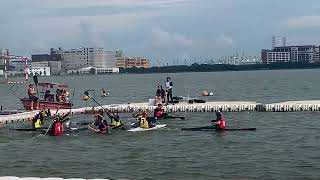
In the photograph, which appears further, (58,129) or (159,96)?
(159,96)

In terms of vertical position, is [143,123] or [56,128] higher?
[143,123]

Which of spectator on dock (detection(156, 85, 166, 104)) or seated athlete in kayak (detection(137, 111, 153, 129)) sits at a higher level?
spectator on dock (detection(156, 85, 166, 104))

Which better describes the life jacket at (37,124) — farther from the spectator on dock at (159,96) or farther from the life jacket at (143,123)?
the spectator on dock at (159,96)

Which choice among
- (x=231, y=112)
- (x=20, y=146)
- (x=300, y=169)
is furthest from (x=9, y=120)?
(x=300, y=169)

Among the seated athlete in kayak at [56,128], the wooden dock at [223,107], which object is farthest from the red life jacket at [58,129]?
the wooden dock at [223,107]

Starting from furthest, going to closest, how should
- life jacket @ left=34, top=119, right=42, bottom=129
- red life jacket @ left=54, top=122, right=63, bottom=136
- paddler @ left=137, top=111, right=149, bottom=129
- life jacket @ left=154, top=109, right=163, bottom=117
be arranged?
life jacket @ left=154, top=109, right=163, bottom=117 < life jacket @ left=34, top=119, right=42, bottom=129 < paddler @ left=137, top=111, right=149, bottom=129 < red life jacket @ left=54, top=122, right=63, bottom=136

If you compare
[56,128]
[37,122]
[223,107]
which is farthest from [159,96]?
[56,128]

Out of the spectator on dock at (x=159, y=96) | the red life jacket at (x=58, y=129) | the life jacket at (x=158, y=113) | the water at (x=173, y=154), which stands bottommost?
the water at (x=173, y=154)

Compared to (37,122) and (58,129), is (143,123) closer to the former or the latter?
(58,129)

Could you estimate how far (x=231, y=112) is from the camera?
152 feet

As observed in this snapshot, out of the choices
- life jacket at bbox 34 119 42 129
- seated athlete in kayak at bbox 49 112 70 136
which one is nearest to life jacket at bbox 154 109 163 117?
seated athlete in kayak at bbox 49 112 70 136

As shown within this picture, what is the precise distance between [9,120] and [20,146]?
416 inches

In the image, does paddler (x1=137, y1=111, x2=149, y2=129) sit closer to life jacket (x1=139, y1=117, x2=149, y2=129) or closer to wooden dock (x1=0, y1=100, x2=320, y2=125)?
life jacket (x1=139, y1=117, x2=149, y2=129)

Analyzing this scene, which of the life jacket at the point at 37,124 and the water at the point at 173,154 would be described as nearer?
the water at the point at 173,154
